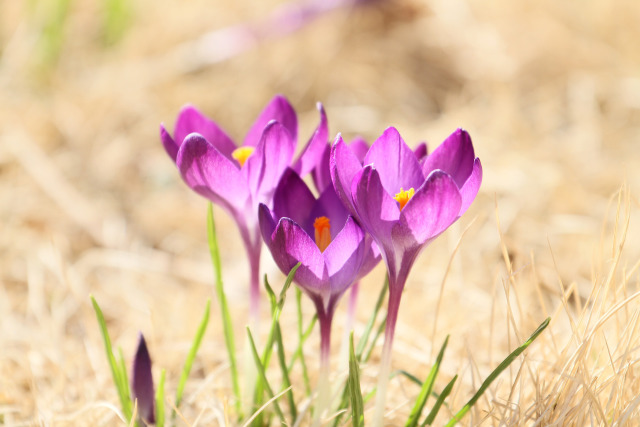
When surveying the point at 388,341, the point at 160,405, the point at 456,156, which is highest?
the point at 456,156

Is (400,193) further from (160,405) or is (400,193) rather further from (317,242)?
(160,405)

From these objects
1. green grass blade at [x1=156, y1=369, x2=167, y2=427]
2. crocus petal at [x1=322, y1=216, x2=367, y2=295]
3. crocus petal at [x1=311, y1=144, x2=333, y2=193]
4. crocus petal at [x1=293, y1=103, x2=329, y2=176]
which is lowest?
green grass blade at [x1=156, y1=369, x2=167, y2=427]

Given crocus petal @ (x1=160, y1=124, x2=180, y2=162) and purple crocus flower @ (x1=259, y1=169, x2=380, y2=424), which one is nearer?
purple crocus flower @ (x1=259, y1=169, x2=380, y2=424)

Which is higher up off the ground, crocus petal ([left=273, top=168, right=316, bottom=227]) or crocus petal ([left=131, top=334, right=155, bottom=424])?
crocus petal ([left=273, top=168, right=316, bottom=227])

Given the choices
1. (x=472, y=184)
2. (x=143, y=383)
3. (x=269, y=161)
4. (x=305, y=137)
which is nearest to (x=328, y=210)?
(x=269, y=161)

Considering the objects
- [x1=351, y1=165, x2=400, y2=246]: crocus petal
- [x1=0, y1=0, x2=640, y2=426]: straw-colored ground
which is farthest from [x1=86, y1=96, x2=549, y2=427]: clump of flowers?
[x1=0, y1=0, x2=640, y2=426]: straw-colored ground

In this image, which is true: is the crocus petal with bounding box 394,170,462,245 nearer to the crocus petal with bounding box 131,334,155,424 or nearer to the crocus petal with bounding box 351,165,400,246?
the crocus petal with bounding box 351,165,400,246

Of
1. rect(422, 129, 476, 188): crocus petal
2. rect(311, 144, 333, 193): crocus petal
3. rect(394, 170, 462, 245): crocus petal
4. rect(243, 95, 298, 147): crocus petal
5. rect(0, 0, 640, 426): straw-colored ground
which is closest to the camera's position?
rect(394, 170, 462, 245): crocus petal

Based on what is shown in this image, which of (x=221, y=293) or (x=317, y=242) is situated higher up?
(x=317, y=242)
